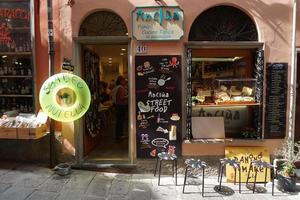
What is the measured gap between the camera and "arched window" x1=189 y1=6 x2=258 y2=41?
5.97 meters

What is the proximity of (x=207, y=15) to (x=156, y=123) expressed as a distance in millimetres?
2376

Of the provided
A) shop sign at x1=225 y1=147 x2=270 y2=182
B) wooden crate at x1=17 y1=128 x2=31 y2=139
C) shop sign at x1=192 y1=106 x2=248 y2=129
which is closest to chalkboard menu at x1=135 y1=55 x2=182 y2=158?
shop sign at x1=192 y1=106 x2=248 y2=129

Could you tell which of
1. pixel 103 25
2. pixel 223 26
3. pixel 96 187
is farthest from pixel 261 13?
pixel 96 187

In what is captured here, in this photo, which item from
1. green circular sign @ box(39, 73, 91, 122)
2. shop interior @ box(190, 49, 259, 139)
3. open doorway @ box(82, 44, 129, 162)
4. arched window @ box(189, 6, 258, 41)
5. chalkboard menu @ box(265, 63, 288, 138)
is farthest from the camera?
open doorway @ box(82, 44, 129, 162)

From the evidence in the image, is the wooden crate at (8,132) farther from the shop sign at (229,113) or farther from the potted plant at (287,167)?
the potted plant at (287,167)

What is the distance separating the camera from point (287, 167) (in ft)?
17.8

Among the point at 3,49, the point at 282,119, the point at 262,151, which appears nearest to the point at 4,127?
the point at 3,49

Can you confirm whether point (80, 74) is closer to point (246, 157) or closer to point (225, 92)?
point (225, 92)

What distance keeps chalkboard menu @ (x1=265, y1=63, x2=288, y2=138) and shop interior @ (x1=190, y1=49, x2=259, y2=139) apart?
0.28m

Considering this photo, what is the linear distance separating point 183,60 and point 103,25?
1749 millimetres

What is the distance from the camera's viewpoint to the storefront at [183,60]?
5820 mm

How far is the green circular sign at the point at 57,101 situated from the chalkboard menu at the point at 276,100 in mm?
3496

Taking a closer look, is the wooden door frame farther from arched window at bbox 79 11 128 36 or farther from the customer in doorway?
the customer in doorway

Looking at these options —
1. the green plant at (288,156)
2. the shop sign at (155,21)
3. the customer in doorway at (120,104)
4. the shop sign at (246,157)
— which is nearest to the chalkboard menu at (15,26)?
the shop sign at (155,21)
